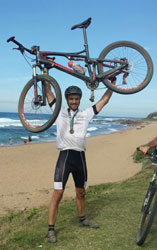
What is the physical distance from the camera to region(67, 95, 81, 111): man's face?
4546 mm

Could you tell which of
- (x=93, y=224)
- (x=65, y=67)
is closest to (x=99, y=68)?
(x=65, y=67)

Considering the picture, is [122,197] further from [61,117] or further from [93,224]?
[61,117]

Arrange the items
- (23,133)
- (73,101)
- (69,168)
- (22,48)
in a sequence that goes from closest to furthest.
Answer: (69,168), (73,101), (22,48), (23,133)

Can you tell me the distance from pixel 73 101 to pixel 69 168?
1.21 m

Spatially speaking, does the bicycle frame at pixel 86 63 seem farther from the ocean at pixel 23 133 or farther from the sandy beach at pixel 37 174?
the ocean at pixel 23 133

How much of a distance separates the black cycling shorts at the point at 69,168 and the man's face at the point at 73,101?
828 millimetres

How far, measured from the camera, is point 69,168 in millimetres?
4426

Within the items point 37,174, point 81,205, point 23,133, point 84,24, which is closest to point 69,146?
point 81,205

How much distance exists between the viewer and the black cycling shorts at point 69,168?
435 centimetres

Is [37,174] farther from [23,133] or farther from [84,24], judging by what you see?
[23,133]

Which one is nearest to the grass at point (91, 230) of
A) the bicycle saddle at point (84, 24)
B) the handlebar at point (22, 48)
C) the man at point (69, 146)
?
the man at point (69, 146)

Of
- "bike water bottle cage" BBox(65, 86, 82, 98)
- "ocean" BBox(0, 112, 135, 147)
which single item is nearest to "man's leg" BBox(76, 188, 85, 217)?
"bike water bottle cage" BBox(65, 86, 82, 98)

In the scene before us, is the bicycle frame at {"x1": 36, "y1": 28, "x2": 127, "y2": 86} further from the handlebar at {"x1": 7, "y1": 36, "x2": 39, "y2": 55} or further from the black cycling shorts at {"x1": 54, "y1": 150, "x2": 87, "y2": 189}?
the black cycling shorts at {"x1": 54, "y1": 150, "x2": 87, "y2": 189}

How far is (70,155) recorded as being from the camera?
4434 mm
